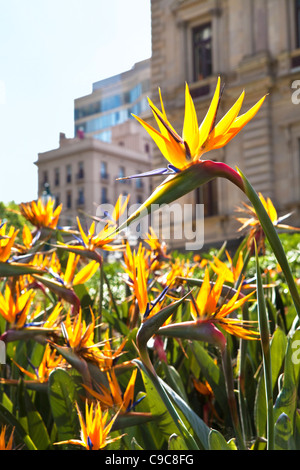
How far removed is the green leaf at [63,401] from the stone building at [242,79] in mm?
12199

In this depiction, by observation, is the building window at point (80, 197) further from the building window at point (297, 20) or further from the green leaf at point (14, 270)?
the green leaf at point (14, 270)

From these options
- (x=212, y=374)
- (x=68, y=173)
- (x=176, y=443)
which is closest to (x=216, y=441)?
(x=176, y=443)

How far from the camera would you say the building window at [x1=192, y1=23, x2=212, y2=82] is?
16.1m

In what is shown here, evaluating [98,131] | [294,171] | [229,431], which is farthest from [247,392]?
[98,131]

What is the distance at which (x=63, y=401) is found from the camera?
973mm

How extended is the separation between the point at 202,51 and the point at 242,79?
175 centimetres

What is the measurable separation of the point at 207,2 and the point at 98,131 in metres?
31.2

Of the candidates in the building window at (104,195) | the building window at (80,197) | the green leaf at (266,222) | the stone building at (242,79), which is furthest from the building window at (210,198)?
the building window at (104,195)

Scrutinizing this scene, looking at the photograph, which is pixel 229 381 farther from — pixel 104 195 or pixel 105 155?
pixel 104 195

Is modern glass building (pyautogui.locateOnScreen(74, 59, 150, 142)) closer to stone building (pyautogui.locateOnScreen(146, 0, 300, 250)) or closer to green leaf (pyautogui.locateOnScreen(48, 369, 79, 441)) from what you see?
stone building (pyautogui.locateOnScreen(146, 0, 300, 250))

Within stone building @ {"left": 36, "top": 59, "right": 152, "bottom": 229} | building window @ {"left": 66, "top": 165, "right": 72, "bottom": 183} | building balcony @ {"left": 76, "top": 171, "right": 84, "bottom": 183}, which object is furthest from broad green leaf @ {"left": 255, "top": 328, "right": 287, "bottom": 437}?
building balcony @ {"left": 76, "top": 171, "right": 84, "bottom": 183}
